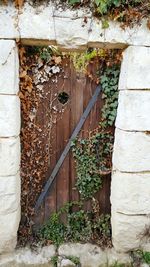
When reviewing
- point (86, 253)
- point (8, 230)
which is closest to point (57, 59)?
point (8, 230)

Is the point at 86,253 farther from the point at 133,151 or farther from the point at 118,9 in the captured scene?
the point at 118,9

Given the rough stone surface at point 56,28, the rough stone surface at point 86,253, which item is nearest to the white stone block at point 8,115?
the rough stone surface at point 56,28

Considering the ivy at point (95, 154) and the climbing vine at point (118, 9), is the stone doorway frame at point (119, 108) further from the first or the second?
the ivy at point (95, 154)

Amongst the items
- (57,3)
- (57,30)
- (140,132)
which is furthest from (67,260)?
(57,3)

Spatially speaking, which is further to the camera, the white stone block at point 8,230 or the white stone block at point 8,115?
the white stone block at point 8,230

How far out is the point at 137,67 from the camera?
3359 mm

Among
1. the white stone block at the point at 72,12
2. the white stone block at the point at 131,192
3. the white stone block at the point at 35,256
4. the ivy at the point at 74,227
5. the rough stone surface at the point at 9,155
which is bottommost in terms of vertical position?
the white stone block at the point at 35,256

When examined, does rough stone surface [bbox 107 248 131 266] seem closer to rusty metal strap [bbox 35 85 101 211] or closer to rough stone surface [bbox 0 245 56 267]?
rough stone surface [bbox 0 245 56 267]

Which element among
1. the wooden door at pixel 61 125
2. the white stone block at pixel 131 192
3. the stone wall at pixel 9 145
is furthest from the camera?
the wooden door at pixel 61 125

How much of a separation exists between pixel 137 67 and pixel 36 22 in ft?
3.54

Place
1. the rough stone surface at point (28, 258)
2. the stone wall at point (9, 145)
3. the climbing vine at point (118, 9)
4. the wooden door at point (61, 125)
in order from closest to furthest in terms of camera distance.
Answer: the climbing vine at point (118, 9)
the stone wall at point (9, 145)
the rough stone surface at point (28, 258)
the wooden door at point (61, 125)

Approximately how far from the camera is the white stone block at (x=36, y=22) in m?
3.21

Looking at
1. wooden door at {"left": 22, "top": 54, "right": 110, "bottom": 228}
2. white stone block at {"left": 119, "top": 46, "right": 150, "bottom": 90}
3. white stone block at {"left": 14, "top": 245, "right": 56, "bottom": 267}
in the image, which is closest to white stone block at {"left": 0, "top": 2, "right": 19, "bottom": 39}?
wooden door at {"left": 22, "top": 54, "right": 110, "bottom": 228}

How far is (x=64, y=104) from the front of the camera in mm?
3955
